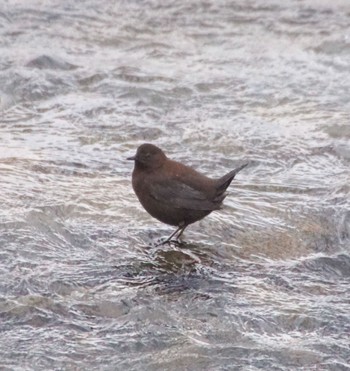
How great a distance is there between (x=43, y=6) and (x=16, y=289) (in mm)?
6583

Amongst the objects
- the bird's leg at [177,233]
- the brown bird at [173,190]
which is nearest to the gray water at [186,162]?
the bird's leg at [177,233]

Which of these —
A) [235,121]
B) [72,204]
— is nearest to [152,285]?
[72,204]

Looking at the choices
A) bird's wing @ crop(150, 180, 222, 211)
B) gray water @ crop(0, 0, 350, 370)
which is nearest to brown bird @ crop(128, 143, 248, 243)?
bird's wing @ crop(150, 180, 222, 211)

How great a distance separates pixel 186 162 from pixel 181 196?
1451 millimetres

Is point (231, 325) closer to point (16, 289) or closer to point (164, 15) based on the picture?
point (16, 289)

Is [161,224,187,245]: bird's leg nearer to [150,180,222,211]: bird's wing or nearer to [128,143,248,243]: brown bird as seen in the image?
[128,143,248,243]: brown bird

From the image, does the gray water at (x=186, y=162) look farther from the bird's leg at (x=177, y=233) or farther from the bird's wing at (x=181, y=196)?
the bird's wing at (x=181, y=196)

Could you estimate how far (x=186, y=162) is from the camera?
24.8ft

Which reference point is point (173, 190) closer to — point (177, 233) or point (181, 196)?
point (181, 196)

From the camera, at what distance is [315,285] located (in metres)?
5.66

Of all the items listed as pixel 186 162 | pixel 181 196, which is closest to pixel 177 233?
pixel 181 196

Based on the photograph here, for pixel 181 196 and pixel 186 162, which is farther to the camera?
pixel 186 162

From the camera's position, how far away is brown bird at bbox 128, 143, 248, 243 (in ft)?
19.8

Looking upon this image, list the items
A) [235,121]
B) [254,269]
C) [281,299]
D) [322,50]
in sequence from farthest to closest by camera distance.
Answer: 1. [322,50]
2. [235,121]
3. [254,269]
4. [281,299]
